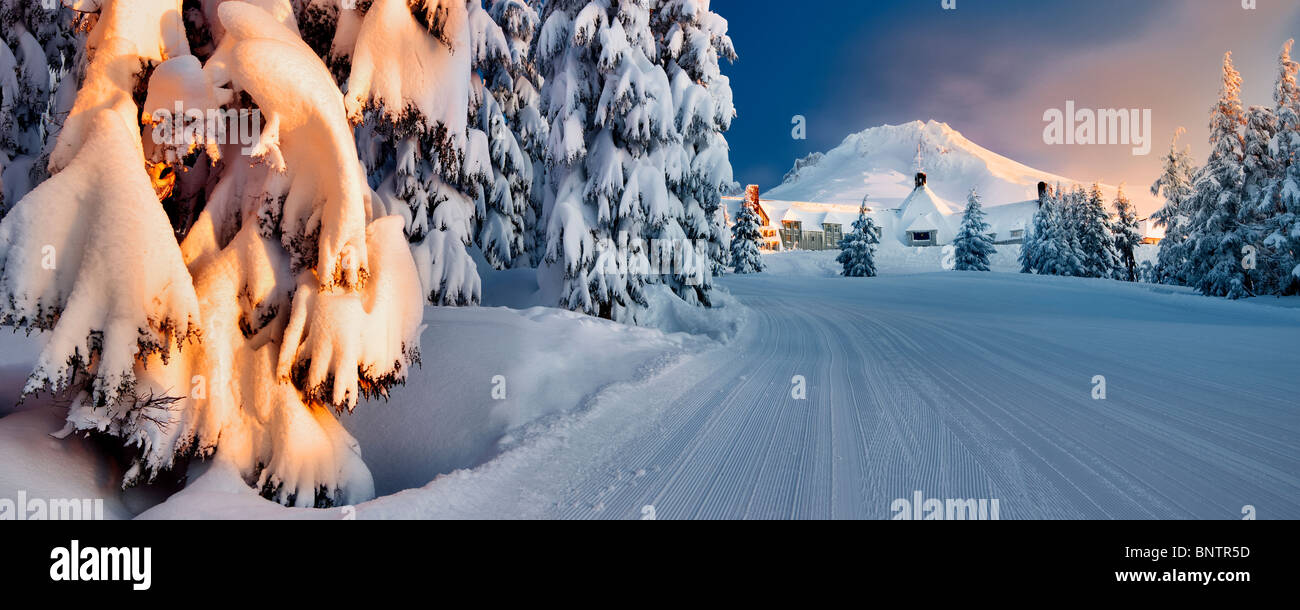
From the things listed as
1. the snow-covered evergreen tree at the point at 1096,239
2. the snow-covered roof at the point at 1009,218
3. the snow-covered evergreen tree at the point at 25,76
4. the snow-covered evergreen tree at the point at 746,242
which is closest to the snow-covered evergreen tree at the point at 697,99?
the snow-covered evergreen tree at the point at 25,76

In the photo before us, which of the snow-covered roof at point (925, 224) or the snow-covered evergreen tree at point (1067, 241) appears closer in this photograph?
the snow-covered evergreen tree at point (1067, 241)

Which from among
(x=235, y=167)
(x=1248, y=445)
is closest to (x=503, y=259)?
(x=235, y=167)

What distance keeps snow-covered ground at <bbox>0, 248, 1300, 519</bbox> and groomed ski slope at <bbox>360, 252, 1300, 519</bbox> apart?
0.9 inches

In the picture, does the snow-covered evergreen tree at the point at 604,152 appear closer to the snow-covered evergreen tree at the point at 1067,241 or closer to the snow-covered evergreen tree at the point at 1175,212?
the snow-covered evergreen tree at the point at 1175,212

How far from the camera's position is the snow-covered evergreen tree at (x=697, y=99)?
13.8 meters

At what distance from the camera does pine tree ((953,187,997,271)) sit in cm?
4972

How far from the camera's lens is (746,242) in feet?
156

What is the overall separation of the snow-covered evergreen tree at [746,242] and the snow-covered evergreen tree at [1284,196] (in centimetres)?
2959

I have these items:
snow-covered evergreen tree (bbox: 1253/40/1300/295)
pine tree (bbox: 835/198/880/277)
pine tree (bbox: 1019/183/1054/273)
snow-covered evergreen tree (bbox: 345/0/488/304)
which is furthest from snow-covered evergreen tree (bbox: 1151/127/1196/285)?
snow-covered evergreen tree (bbox: 345/0/488/304)

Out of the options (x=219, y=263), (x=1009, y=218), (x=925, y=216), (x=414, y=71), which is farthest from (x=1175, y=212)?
(x=1009, y=218)

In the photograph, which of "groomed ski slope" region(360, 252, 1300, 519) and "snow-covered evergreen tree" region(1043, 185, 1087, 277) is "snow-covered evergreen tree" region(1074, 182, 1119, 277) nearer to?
"snow-covered evergreen tree" region(1043, 185, 1087, 277)

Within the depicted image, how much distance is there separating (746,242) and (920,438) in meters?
43.5
